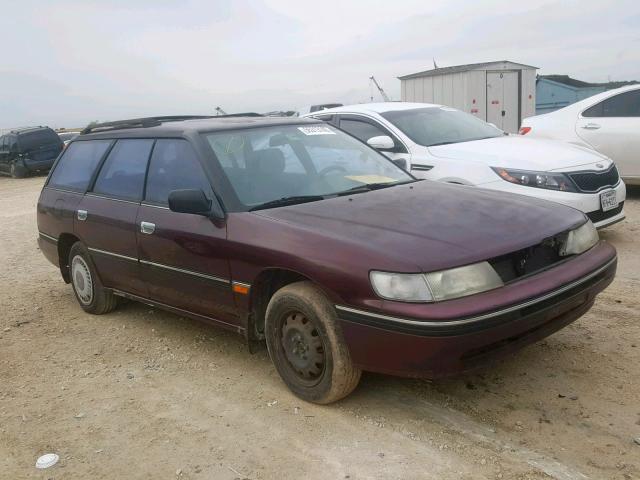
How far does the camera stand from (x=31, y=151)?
22.9 meters

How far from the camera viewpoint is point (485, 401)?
3477 millimetres

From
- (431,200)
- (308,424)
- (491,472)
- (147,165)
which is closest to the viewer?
(491,472)

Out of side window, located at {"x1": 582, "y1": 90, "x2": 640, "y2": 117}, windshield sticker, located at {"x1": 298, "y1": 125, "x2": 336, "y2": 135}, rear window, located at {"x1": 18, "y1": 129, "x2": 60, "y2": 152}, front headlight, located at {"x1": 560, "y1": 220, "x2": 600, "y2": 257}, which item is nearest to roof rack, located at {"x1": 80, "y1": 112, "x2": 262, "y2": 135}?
windshield sticker, located at {"x1": 298, "y1": 125, "x2": 336, "y2": 135}

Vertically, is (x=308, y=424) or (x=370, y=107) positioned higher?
(x=370, y=107)

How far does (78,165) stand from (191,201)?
7.27 ft

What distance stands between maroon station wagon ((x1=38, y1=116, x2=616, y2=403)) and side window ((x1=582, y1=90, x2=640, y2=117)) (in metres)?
5.19

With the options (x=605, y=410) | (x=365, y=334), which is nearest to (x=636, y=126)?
(x=605, y=410)

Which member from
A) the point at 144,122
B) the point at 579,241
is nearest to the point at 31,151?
the point at 144,122

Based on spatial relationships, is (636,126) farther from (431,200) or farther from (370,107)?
(431,200)

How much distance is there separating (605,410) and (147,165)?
3.31 m

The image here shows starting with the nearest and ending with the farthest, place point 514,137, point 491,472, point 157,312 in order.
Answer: point 491,472 < point 157,312 < point 514,137

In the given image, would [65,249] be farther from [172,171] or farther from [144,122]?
[172,171]

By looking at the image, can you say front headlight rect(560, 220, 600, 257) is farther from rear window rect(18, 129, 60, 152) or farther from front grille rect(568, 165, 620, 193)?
rear window rect(18, 129, 60, 152)

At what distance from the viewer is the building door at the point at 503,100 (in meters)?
17.0
